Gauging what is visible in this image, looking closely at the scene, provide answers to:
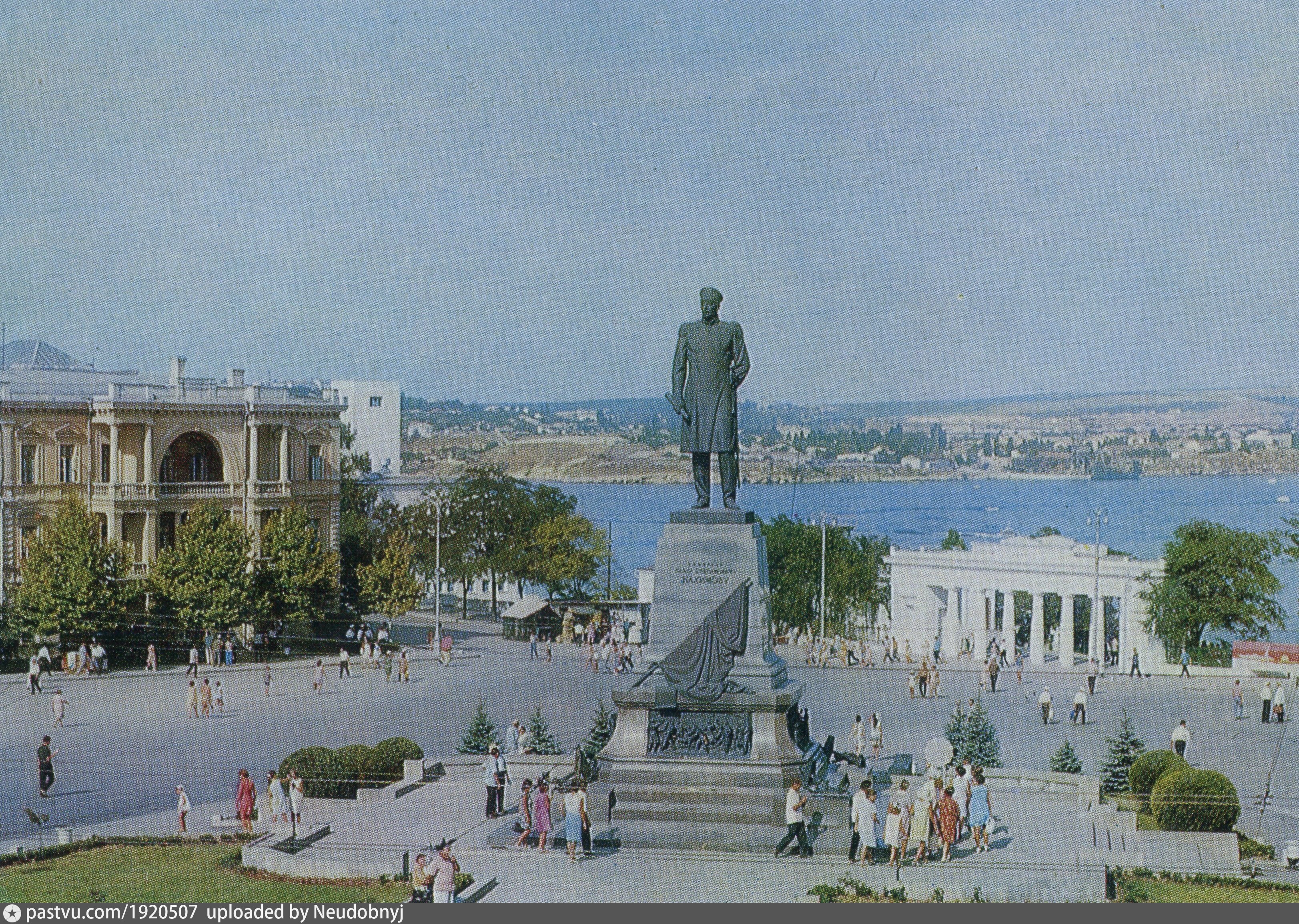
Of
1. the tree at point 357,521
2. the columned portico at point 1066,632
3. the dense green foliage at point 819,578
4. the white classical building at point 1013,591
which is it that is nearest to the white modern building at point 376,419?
the tree at point 357,521

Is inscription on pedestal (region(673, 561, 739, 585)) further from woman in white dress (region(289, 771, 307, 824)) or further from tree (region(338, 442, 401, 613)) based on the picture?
tree (region(338, 442, 401, 613))

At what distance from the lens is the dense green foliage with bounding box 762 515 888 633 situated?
5844 cm

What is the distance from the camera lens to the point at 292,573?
43.5 meters

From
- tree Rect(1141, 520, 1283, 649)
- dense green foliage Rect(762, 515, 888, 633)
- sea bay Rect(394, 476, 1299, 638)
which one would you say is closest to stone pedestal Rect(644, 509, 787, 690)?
tree Rect(1141, 520, 1283, 649)

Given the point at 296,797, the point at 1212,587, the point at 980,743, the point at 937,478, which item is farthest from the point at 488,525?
the point at 937,478

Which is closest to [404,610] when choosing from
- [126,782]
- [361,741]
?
[361,741]

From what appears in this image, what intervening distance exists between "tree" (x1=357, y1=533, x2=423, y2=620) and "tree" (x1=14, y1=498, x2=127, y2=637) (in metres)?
7.42

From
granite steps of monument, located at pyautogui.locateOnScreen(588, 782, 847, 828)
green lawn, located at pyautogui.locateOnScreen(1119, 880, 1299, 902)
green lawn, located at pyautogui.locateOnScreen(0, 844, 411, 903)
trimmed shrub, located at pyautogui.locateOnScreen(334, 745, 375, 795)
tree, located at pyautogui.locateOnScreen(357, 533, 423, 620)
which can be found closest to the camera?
green lawn, located at pyautogui.locateOnScreen(0, 844, 411, 903)

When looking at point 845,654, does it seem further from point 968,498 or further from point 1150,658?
point 968,498

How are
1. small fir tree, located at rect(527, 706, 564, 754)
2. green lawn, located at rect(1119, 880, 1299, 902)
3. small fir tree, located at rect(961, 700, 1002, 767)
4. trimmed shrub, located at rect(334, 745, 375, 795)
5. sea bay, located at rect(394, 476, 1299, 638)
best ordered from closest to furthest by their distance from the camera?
green lawn, located at rect(1119, 880, 1299, 902), trimmed shrub, located at rect(334, 745, 375, 795), small fir tree, located at rect(527, 706, 564, 754), small fir tree, located at rect(961, 700, 1002, 767), sea bay, located at rect(394, 476, 1299, 638)

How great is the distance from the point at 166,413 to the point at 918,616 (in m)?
25.7

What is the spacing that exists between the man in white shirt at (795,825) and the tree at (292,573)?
27.2 metres

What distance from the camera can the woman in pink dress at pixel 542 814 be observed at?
1784 centimetres

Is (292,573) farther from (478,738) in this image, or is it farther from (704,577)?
(704,577)
